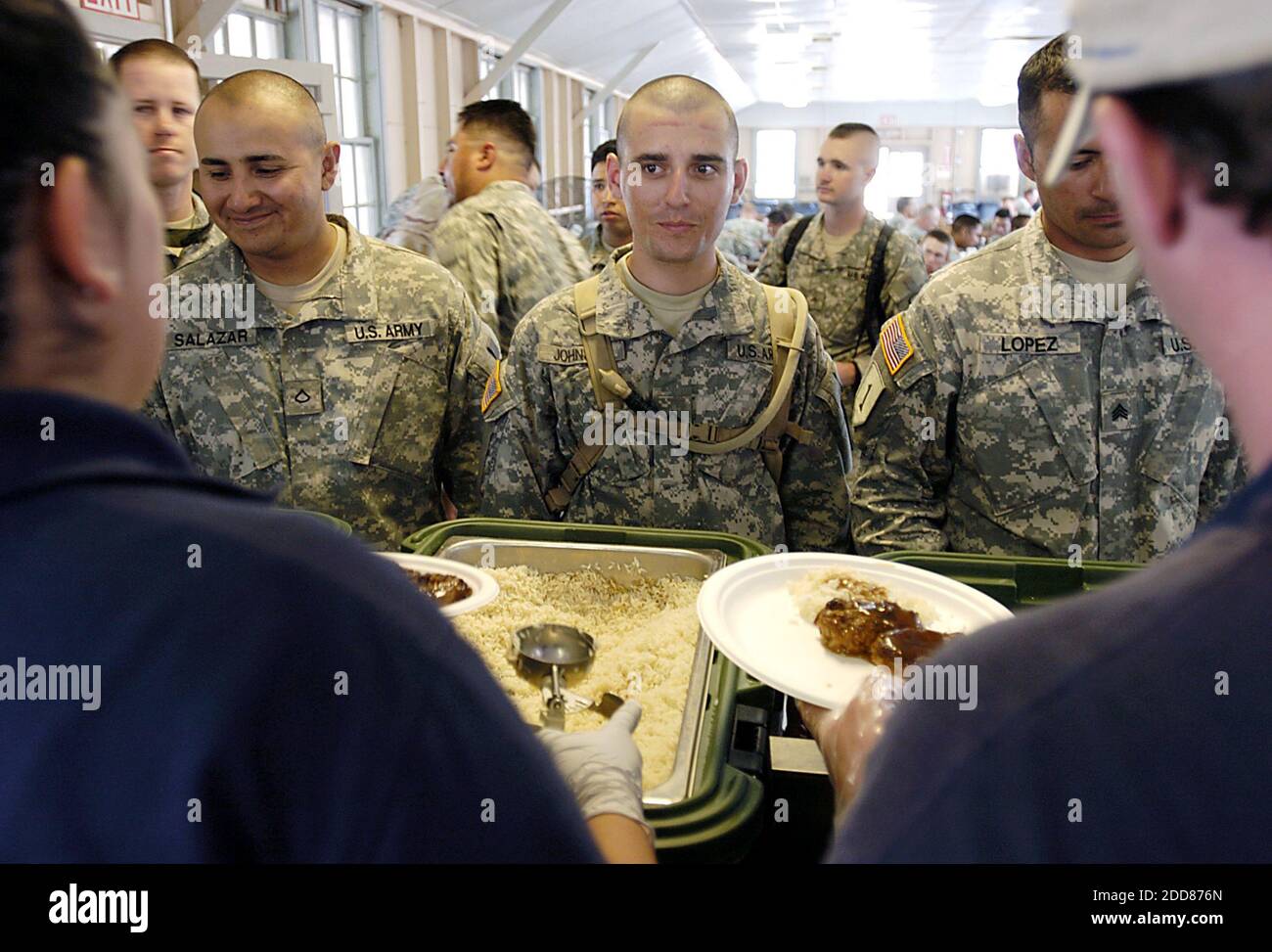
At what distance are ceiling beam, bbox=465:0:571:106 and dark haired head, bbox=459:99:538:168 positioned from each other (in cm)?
595

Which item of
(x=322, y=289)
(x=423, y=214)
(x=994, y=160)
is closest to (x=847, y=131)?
(x=423, y=214)

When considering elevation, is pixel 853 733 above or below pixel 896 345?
below

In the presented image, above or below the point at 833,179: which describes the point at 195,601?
below

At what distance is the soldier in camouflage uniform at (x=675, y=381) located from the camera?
2.11 metres

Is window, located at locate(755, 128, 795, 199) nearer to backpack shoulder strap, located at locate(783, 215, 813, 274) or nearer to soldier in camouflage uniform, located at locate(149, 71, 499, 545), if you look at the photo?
backpack shoulder strap, located at locate(783, 215, 813, 274)

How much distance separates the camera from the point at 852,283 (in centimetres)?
429

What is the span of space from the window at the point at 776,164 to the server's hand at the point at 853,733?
2389 cm

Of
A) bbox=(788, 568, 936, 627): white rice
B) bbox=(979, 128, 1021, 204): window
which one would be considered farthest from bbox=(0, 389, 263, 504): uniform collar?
bbox=(979, 128, 1021, 204): window

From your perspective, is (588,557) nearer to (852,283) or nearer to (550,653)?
(550,653)

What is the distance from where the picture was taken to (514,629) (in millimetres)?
1440

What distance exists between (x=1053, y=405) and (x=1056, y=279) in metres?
0.28
